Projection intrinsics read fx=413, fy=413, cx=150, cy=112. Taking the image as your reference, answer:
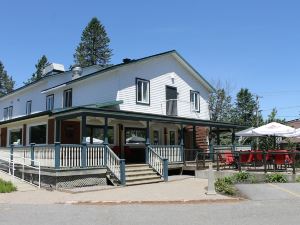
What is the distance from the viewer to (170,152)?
920 inches

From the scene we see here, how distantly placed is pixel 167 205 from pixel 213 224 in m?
3.41

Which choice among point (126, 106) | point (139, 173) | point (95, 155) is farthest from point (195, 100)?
point (95, 155)

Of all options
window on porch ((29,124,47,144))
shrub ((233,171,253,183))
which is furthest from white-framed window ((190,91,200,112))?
shrub ((233,171,253,183))

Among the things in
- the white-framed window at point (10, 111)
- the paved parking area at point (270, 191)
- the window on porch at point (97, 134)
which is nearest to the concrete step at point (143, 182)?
the paved parking area at point (270, 191)

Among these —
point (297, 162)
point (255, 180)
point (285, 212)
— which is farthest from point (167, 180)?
point (285, 212)

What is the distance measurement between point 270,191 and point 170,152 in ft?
29.3

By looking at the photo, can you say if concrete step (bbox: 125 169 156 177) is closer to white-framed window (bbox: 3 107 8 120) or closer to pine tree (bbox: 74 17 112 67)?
white-framed window (bbox: 3 107 8 120)

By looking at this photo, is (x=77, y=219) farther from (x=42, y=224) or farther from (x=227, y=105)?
(x=227, y=105)

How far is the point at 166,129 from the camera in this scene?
28422mm

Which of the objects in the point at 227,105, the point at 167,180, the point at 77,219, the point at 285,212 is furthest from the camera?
the point at 227,105

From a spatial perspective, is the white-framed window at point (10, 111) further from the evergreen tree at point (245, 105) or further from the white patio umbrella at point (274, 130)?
the evergreen tree at point (245, 105)

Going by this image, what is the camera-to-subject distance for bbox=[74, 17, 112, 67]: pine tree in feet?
226

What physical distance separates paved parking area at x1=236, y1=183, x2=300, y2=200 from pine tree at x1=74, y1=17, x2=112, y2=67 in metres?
54.8

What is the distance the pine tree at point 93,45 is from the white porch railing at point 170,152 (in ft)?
154
